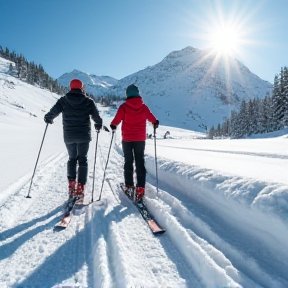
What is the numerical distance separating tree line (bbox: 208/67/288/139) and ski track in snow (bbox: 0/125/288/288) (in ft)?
139

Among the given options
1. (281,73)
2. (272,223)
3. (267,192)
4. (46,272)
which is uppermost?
(281,73)

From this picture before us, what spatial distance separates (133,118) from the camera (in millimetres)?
5176

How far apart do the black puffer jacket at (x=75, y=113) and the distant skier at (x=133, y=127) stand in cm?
54

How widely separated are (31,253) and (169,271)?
62.8 inches

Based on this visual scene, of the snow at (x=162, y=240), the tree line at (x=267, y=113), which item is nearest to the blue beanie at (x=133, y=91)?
the snow at (x=162, y=240)

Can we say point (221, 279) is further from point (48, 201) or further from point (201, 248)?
point (48, 201)

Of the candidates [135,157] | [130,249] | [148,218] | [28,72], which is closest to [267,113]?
[135,157]

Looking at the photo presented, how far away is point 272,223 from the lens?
2797 millimetres

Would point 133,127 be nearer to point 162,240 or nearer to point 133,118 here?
point 133,118

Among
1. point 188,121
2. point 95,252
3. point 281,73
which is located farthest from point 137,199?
point 188,121

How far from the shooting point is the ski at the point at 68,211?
368cm

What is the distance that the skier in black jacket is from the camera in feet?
16.0

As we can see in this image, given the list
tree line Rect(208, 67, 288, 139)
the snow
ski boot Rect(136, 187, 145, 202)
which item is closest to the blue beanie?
ski boot Rect(136, 187, 145, 202)

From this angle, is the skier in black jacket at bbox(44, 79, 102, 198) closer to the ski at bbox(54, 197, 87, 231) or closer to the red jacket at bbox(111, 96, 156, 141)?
the ski at bbox(54, 197, 87, 231)
